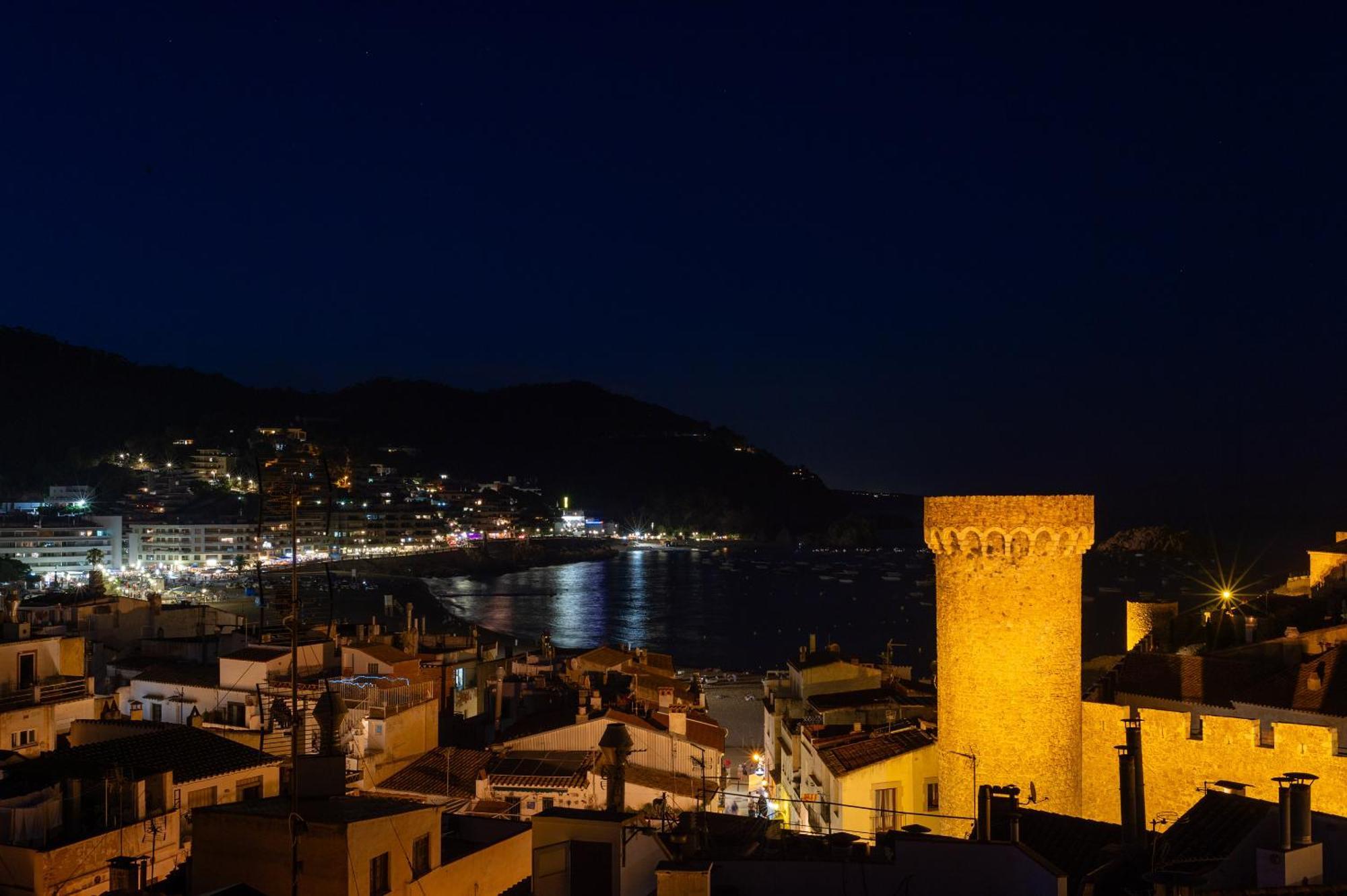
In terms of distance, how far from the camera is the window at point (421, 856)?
22.4 feet

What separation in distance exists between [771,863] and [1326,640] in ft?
32.8

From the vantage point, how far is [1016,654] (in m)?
11.6

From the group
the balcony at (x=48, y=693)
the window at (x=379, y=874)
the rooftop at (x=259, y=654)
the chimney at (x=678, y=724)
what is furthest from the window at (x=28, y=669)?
the window at (x=379, y=874)

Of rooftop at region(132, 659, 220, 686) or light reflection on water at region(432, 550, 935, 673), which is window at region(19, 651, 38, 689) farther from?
light reflection on water at region(432, 550, 935, 673)

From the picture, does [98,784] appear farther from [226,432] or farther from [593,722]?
[226,432]

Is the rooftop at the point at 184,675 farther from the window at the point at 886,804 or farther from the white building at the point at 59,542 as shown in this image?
the white building at the point at 59,542

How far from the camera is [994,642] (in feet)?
38.4

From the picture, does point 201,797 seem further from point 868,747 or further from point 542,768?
point 868,747

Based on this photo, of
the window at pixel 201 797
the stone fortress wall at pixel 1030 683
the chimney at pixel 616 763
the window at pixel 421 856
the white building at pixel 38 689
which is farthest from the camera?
the white building at pixel 38 689

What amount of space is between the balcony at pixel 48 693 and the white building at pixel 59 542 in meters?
70.0

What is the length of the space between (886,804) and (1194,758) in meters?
3.60

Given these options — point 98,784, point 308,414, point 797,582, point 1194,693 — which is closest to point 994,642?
point 1194,693

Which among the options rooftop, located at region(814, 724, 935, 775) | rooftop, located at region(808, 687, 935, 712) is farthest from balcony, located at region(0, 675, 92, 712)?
rooftop, located at region(808, 687, 935, 712)

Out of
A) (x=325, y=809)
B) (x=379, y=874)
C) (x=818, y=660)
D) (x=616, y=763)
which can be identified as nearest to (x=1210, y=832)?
(x=616, y=763)
